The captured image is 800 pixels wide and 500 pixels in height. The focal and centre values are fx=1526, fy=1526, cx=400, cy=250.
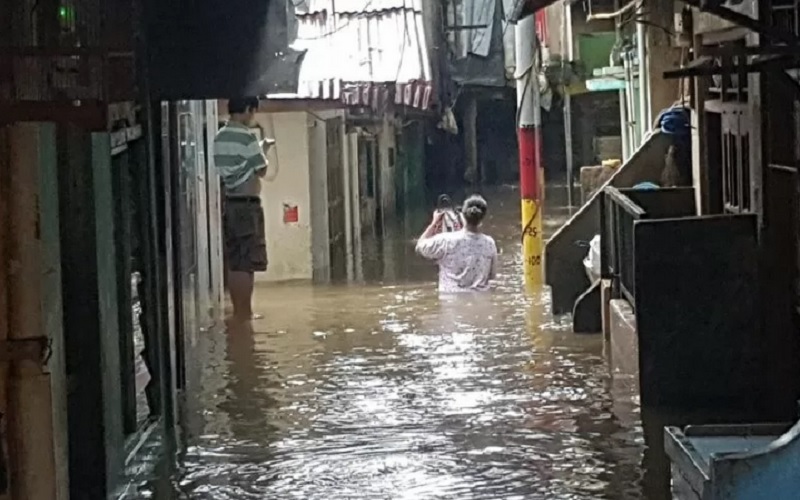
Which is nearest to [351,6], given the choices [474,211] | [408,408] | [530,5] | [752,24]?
[474,211]

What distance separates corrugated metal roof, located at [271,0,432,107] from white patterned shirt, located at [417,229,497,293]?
2366 millimetres

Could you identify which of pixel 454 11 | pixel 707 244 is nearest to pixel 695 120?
pixel 707 244

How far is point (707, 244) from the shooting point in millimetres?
9766

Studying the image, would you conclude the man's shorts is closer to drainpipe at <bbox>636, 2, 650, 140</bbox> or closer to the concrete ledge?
the concrete ledge

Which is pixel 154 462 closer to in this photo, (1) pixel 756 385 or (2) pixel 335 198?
(1) pixel 756 385

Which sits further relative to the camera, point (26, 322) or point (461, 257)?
point (461, 257)

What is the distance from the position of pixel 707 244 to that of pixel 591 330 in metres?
4.05

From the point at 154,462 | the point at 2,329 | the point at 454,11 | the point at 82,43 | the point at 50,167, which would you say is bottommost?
the point at 154,462

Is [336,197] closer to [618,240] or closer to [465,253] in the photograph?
[465,253]

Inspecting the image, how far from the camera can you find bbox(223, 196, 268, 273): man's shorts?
14.7m

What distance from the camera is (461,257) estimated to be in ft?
53.9

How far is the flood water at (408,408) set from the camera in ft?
28.2

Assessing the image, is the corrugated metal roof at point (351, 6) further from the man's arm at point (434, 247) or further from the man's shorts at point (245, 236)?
the man's shorts at point (245, 236)

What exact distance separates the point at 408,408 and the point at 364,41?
28.8 feet
